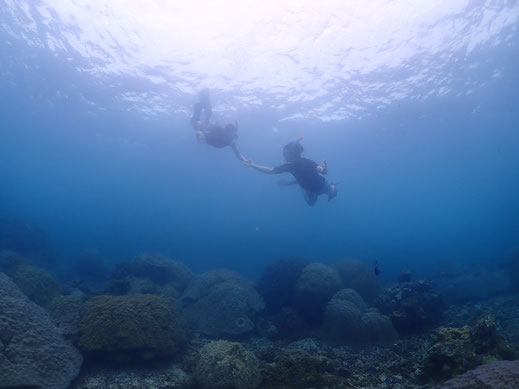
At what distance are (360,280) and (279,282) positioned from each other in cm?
380

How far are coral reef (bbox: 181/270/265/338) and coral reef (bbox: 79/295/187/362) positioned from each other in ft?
6.38

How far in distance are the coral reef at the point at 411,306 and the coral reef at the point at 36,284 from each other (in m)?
11.3

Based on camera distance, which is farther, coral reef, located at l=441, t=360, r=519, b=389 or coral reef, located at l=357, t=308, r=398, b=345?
coral reef, located at l=357, t=308, r=398, b=345

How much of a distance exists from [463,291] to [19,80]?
3666 cm

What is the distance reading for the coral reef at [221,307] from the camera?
8875 millimetres

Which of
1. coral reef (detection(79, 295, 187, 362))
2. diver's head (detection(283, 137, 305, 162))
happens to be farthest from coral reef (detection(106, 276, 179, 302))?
diver's head (detection(283, 137, 305, 162))

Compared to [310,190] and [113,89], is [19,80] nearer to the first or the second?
[113,89]

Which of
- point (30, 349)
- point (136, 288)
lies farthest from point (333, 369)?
point (136, 288)

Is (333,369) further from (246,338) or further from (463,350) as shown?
(246,338)

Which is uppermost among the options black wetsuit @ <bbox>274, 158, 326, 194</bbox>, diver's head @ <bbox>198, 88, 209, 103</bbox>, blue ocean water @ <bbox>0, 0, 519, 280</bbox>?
blue ocean water @ <bbox>0, 0, 519, 280</bbox>

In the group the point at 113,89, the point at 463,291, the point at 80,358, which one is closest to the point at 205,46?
the point at 113,89

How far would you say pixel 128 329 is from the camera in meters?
6.16

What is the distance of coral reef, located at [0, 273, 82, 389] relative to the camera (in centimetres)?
439

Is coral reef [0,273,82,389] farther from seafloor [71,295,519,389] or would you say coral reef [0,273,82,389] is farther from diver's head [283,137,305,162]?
diver's head [283,137,305,162]
